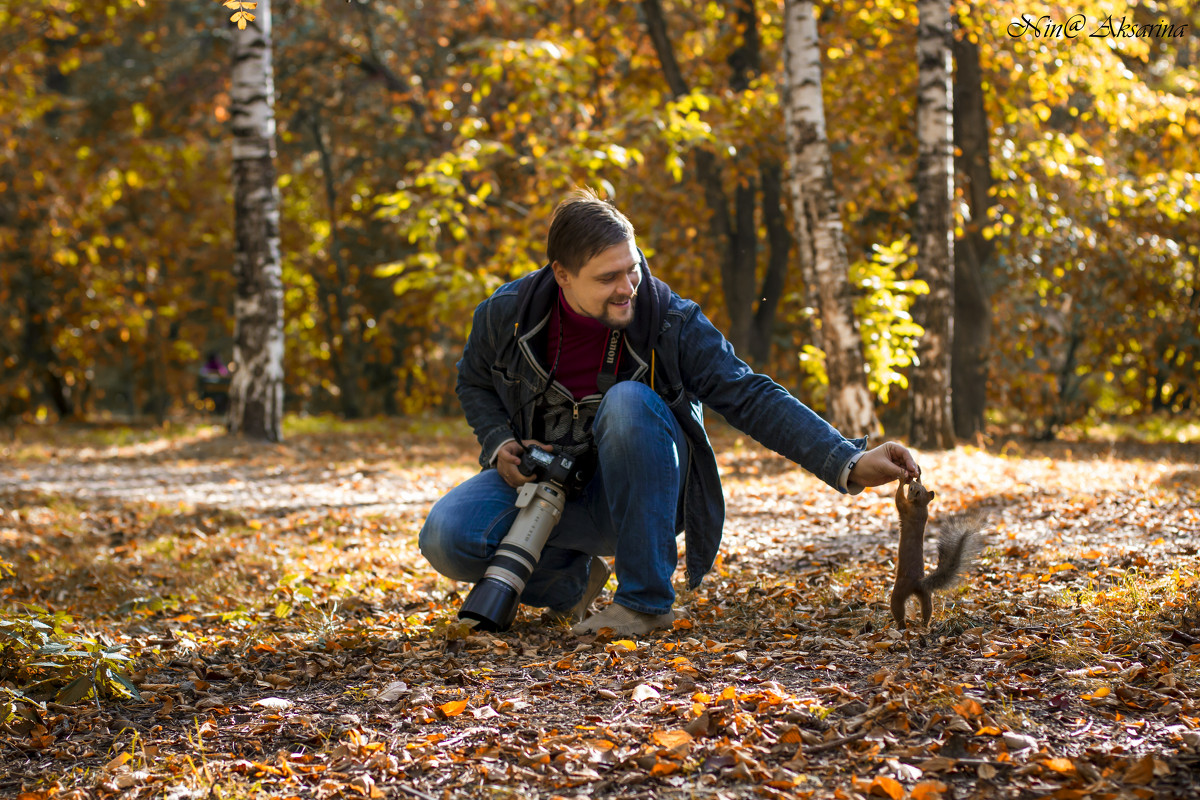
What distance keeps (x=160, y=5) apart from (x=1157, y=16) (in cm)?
1405

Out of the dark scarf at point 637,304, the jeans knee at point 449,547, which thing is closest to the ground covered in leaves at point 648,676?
the jeans knee at point 449,547

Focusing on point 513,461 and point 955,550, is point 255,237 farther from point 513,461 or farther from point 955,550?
point 955,550

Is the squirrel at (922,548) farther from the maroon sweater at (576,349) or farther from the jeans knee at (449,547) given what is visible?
the jeans knee at (449,547)

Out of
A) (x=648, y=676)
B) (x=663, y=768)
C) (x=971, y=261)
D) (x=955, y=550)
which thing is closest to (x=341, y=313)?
(x=971, y=261)

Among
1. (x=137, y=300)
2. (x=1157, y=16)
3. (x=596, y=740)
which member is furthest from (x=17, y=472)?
(x=1157, y=16)

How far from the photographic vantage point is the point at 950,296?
26.3 feet

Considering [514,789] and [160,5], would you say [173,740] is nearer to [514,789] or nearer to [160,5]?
[514,789]

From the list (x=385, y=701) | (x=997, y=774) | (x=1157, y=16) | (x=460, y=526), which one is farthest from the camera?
(x=1157, y=16)

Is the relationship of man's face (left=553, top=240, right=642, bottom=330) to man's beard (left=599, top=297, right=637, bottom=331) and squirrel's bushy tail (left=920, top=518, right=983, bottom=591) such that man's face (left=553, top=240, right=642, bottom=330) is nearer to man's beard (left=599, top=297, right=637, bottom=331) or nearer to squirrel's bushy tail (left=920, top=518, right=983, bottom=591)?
man's beard (left=599, top=297, right=637, bottom=331)

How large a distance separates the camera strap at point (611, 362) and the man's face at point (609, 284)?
97 millimetres

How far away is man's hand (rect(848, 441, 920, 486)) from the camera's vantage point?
269 cm

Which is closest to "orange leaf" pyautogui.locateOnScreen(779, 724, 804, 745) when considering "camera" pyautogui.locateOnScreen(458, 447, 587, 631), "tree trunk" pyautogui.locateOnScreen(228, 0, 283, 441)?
"camera" pyautogui.locateOnScreen(458, 447, 587, 631)

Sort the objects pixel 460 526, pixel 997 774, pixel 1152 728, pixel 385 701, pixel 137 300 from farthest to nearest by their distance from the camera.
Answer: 1. pixel 137 300
2. pixel 460 526
3. pixel 385 701
4. pixel 1152 728
5. pixel 997 774

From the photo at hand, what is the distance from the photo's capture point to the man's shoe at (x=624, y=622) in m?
3.13
